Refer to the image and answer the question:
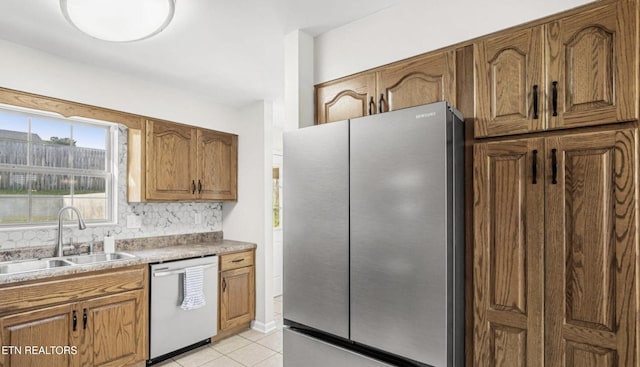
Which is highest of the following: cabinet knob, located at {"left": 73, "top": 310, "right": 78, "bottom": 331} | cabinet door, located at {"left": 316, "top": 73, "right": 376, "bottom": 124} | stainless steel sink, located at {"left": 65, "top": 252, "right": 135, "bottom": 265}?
cabinet door, located at {"left": 316, "top": 73, "right": 376, "bottom": 124}

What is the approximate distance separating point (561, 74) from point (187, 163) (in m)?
3.12

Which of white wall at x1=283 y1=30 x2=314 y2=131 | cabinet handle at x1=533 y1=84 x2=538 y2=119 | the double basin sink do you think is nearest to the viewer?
cabinet handle at x1=533 y1=84 x2=538 y2=119

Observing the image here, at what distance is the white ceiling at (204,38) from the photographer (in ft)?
6.46

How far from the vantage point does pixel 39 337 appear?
221 centimetres

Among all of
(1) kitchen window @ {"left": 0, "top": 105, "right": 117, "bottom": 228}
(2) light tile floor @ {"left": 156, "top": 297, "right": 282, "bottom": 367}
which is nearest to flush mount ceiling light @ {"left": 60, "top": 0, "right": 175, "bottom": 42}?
(1) kitchen window @ {"left": 0, "top": 105, "right": 117, "bottom": 228}

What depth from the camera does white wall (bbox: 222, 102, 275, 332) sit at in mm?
3676

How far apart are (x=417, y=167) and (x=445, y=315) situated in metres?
0.58

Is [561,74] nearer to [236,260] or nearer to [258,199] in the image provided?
[258,199]

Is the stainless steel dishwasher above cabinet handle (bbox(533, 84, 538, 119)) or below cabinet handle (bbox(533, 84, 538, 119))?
below

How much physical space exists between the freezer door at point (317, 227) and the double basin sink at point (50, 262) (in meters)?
1.76

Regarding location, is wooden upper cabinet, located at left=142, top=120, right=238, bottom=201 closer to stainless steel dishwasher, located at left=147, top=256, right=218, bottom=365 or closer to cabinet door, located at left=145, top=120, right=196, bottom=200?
cabinet door, located at left=145, top=120, right=196, bottom=200

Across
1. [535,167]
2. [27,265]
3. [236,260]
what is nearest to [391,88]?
[535,167]

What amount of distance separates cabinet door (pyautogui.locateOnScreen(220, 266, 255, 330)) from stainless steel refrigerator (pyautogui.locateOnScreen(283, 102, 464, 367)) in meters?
1.73

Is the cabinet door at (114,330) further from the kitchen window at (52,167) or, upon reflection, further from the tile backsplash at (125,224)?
the kitchen window at (52,167)
